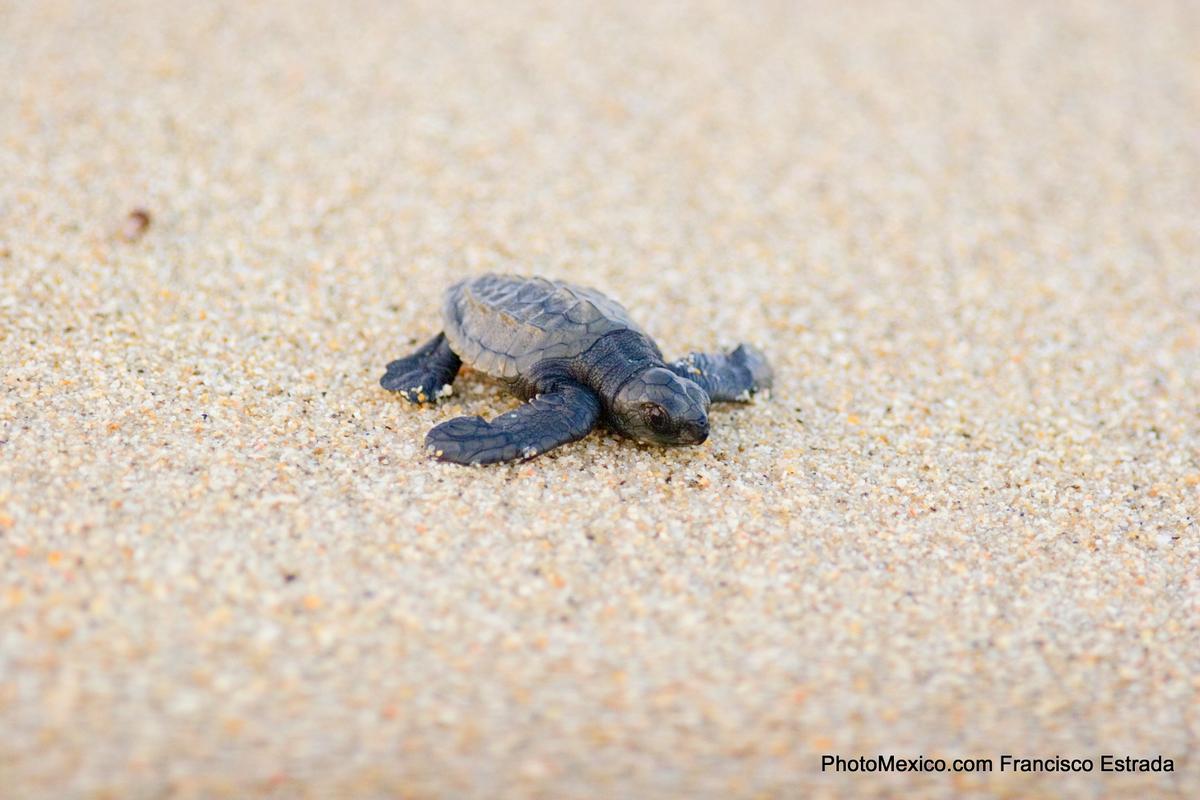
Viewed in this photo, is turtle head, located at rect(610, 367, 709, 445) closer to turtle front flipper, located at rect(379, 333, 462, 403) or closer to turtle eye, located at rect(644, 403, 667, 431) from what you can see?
turtle eye, located at rect(644, 403, 667, 431)

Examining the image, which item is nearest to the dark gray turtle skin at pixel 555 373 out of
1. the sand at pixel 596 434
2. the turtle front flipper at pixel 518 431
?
Result: the turtle front flipper at pixel 518 431

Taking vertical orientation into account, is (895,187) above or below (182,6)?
below

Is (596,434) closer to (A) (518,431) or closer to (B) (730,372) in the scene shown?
(A) (518,431)

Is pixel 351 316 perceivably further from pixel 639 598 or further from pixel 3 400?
pixel 639 598

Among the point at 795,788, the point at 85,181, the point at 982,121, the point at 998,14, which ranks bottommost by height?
the point at 795,788

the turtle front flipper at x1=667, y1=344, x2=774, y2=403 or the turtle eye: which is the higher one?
the turtle eye

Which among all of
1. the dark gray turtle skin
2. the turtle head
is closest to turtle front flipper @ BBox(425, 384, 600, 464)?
the dark gray turtle skin

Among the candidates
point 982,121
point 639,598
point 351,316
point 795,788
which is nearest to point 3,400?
point 351,316
